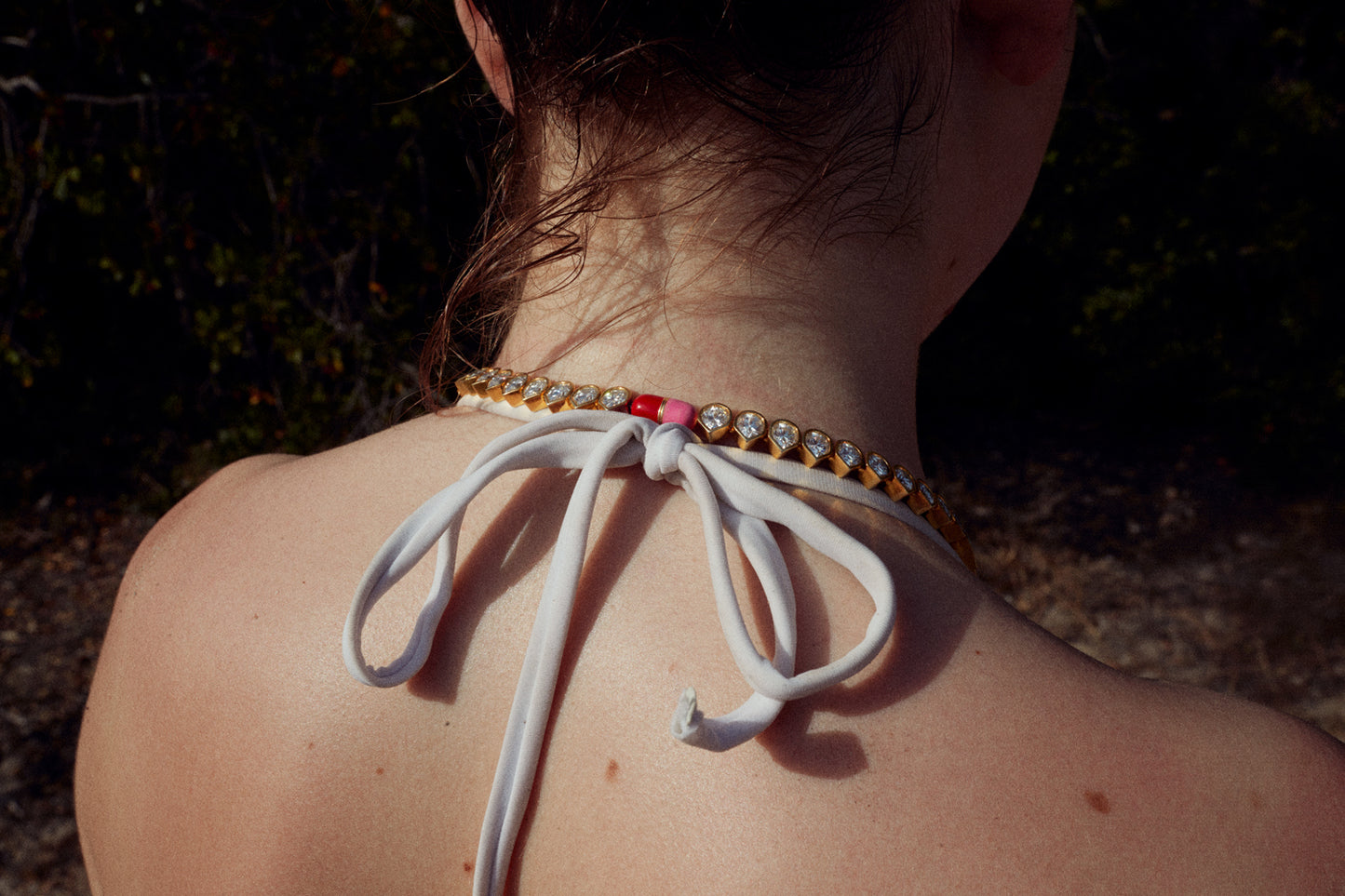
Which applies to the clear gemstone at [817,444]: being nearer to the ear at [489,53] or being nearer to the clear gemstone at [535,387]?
the clear gemstone at [535,387]

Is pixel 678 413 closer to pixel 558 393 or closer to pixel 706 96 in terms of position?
pixel 558 393

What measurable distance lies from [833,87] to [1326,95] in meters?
3.84

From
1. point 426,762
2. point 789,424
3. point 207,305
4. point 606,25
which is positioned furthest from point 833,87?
point 207,305

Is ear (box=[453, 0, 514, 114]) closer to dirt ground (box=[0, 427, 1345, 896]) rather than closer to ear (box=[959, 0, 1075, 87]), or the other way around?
ear (box=[959, 0, 1075, 87])

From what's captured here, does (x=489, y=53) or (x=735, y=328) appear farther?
(x=489, y=53)

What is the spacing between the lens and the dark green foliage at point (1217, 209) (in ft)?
12.1

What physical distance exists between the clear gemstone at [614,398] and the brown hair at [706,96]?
16 centimetres

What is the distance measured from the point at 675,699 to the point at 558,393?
324 millimetres

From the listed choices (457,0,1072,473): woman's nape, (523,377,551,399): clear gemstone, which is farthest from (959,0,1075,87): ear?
(523,377,551,399): clear gemstone

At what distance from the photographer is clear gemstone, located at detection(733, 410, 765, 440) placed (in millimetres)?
851

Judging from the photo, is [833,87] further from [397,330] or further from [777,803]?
[397,330]

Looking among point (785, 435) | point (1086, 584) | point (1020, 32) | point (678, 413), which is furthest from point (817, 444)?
point (1086, 584)

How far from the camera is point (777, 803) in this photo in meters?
0.70

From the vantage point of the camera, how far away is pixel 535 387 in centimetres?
93
